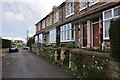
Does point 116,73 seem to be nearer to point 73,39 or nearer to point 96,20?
point 96,20

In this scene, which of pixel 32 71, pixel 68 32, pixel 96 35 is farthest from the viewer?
pixel 68 32

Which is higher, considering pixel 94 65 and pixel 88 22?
pixel 88 22

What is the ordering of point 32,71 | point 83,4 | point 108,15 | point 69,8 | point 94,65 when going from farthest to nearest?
point 69,8 → point 83,4 → point 108,15 → point 32,71 → point 94,65

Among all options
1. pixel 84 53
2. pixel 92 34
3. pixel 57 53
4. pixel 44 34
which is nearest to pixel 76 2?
pixel 92 34

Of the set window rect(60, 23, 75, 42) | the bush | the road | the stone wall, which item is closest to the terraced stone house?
window rect(60, 23, 75, 42)

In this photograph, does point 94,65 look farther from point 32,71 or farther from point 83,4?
point 83,4

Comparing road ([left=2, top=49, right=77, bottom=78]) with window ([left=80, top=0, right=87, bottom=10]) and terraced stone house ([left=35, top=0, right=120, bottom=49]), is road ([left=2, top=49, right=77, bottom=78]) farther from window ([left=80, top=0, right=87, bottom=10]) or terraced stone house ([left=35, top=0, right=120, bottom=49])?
window ([left=80, top=0, right=87, bottom=10])

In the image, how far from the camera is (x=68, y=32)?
1456 centimetres

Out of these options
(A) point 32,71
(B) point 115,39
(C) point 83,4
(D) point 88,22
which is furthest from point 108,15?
(A) point 32,71

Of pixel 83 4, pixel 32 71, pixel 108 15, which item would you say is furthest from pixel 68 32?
pixel 32 71

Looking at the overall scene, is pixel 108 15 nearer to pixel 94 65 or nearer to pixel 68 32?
pixel 94 65

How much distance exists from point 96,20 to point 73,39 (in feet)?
12.2

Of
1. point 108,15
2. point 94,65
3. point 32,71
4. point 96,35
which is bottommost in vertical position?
point 32,71

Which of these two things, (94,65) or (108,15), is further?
A: (108,15)
